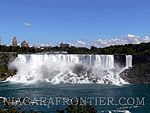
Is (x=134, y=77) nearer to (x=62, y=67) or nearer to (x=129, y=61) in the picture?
(x=129, y=61)

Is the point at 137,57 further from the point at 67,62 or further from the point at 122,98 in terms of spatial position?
the point at 122,98

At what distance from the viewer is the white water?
45062mm

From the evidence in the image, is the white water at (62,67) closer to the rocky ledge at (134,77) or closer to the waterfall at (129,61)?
the waterfall at (129,61)

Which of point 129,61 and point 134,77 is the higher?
point 129,61

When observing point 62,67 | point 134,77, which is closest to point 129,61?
point 134,77

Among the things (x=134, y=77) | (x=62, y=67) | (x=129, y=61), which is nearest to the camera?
(x=134, y=77)

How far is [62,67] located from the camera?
4903 centimetres

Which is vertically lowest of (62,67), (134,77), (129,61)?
(134,77)

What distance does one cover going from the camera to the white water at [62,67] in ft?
148

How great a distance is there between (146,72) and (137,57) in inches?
245

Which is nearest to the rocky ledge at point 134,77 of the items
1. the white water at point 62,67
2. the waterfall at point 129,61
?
the white water at point 62,67

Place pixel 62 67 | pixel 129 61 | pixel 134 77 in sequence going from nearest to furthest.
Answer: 1. pixel 134 77
2. pixel 62 67
3. pixel 129 61

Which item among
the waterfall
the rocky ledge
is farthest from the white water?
the rocky ledge

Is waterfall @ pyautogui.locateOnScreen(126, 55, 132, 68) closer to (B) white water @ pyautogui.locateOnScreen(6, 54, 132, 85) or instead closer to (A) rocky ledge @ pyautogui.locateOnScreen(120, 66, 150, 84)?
(B) white water @ pyautogui.locateOnScreen(6, 54, 132, 85)
